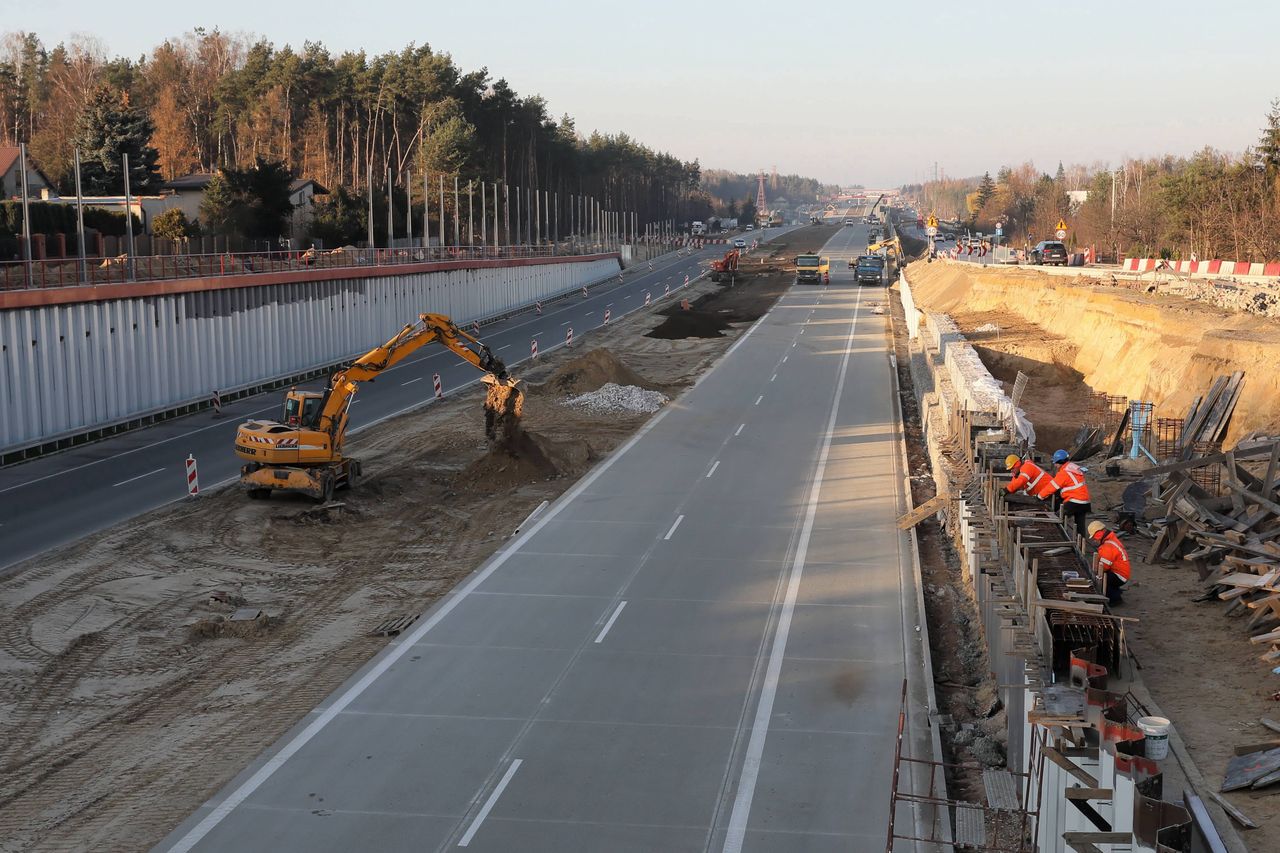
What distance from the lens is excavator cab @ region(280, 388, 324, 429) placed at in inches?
1092

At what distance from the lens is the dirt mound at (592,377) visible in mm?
42812

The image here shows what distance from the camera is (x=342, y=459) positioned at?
28016 millimetres

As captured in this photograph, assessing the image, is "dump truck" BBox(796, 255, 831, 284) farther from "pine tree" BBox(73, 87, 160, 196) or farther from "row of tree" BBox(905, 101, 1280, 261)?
"pine tree" BBox(73, 87, 160, 196)

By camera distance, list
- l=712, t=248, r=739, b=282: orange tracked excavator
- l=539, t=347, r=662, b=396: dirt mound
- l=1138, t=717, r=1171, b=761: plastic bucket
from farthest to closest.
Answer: l=712, t=248, r=739, b=282: orange tracked excavator < l=539, t=347, r=662, b=396: dirt mound < l=1138, t=717, r=1171, b=761: plastic bucket

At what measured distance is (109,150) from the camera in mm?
73938

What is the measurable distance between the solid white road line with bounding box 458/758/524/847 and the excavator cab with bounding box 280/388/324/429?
15.5 meters

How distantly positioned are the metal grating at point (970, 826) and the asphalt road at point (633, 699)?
0.76 metres

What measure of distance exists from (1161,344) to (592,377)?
17790 mm

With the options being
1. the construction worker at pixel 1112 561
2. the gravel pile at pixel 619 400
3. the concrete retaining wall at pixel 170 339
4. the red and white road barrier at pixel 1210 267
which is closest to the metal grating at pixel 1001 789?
the construction worker at pixel 1112 561

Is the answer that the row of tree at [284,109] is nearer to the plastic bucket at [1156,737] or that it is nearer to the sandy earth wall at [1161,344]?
the sandy earth wall at [1161,344]

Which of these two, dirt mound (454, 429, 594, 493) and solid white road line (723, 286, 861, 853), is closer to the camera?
solid white road line (723, 286, 861, 853)

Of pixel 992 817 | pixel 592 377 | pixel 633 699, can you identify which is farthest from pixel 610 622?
pixel 592 377

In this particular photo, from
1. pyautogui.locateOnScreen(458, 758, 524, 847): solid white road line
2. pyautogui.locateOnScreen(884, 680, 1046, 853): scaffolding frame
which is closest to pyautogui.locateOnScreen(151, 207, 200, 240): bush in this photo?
pyautogui.locateOnScreen(458, 758, 524, 847): solid white road line

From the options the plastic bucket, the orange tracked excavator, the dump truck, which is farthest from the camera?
the orange tracked excavator
